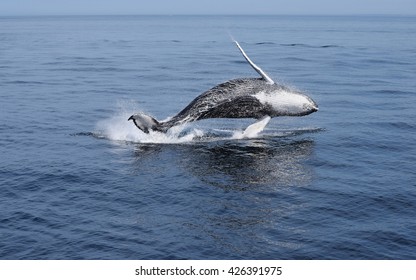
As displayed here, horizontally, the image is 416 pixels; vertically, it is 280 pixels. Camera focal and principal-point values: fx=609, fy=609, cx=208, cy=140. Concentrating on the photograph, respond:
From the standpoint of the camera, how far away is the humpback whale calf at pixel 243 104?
2384 cm

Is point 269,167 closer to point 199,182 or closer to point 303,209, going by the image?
point 199,182

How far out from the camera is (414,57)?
2584 inches

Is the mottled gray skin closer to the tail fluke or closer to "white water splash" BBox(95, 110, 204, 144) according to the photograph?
the tail fluke

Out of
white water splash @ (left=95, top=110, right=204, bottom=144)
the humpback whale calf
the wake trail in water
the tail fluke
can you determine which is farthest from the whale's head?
the tail fluke

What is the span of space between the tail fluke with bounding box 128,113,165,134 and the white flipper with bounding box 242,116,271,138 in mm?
3538

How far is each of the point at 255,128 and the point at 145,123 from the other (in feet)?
14.9

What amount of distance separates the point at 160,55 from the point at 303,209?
55979 millimetres

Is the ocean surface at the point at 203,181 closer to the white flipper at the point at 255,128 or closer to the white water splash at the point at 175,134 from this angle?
the white water splash at the point at 175,134

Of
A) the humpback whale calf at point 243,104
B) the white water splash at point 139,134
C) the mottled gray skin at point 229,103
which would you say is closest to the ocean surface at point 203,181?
the white water splash at point 139,134

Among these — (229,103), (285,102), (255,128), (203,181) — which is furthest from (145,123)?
(285,102)

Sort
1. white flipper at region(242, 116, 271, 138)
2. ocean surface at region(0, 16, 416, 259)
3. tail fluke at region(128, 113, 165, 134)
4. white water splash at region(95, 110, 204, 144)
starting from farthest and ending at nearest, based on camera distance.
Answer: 1. white flipper at region(242, 116, 271, 138)
2. white water splash at region(95, 110, 204, 144)
3. tail fluke at region(128, 113, 165, 134)
4. ocean surface at region(0, 16, 416, 259)

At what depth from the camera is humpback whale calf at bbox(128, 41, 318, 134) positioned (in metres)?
23.8

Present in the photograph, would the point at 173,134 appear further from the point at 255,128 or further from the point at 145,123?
the point at 255,128

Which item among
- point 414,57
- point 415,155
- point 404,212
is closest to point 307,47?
point 414,57
